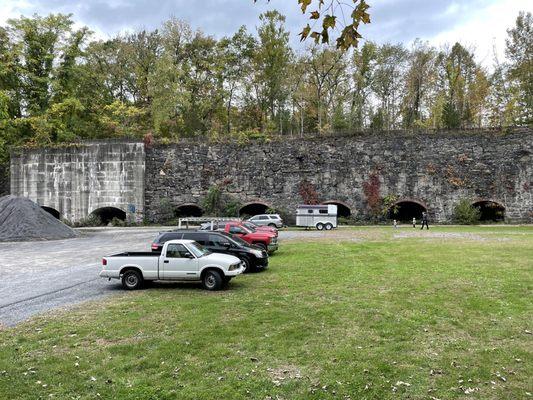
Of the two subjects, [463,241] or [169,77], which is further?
[169,77]

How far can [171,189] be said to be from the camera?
40.7 metres

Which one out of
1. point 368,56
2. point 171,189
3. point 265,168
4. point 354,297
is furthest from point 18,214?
point 368,56

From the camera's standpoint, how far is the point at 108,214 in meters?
42.6

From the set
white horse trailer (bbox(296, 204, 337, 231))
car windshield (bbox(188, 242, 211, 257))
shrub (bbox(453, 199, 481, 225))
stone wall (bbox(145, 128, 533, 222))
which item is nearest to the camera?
car windshield (bbox(188, 242, 211, 257))

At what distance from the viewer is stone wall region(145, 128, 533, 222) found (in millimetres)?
37250

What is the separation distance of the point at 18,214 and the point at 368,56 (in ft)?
127

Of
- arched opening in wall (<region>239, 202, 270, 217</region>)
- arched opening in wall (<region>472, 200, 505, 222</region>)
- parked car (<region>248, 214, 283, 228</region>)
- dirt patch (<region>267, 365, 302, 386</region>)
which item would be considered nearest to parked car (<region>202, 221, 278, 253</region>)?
dirt patch (<region>267, 365, 302, 386</region>)

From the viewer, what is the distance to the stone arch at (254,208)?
131 ft

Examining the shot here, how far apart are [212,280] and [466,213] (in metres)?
29.9

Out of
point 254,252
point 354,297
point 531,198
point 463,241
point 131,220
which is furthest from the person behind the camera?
point 131,220

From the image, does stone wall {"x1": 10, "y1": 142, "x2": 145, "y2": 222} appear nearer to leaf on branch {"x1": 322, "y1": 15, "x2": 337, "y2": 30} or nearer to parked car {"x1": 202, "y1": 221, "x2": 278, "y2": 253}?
parked car {"x1": 202, "y1": 221, "x2": 278, "y2": 253}

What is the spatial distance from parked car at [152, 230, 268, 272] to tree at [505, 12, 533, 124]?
38.7 m

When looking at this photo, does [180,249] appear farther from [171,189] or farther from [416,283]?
[171,189]

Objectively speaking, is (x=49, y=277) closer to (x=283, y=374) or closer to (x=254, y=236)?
(x=254, y=236)
